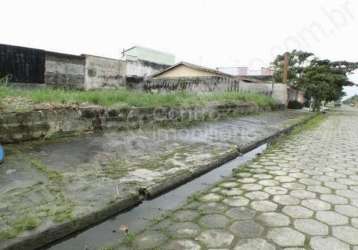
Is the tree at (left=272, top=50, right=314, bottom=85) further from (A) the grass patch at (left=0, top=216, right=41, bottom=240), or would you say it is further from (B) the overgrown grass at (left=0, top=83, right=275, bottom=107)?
(A) the grass patch at (left=0, top=216, right=41, bottom=240)

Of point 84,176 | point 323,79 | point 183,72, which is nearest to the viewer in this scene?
point 84,176

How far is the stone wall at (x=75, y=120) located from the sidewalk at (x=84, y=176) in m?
0.23

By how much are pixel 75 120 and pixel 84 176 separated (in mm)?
A: 2149

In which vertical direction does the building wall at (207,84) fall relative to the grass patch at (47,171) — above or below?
above

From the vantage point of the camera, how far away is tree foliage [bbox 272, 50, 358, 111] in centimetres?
2564

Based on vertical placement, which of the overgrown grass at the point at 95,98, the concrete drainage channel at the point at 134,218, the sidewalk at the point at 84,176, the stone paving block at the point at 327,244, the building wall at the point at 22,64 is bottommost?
the concrete drainage channel at the point at 134,218

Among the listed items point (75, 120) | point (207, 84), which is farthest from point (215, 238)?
point (207, 84)

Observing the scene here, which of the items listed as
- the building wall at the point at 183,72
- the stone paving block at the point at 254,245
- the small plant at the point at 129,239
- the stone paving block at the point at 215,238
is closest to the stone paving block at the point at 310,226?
the stone paving block at the point at 254,245

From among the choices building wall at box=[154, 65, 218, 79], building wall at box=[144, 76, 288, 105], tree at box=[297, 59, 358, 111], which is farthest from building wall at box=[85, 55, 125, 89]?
tree at box=[297, 59, 358, 111]

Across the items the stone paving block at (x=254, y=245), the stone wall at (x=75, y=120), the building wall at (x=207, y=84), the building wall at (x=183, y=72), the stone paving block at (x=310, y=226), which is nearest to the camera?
the stone paving block at (x=254, y=245)

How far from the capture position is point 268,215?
2.48 metres

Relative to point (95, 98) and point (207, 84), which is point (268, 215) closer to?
point (95, 98)

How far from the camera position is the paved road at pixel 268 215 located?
202 cm

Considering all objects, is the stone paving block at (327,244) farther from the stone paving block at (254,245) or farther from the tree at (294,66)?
the tree at (294,66)
